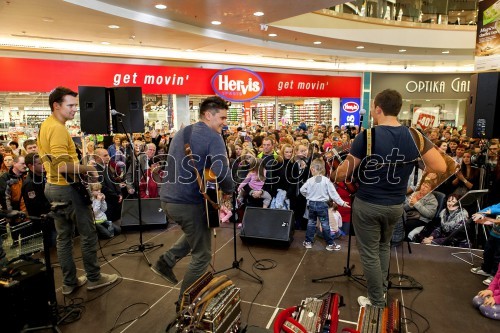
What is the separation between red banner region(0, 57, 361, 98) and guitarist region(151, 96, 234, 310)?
24.1 feet

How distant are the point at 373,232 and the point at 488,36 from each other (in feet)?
17.1

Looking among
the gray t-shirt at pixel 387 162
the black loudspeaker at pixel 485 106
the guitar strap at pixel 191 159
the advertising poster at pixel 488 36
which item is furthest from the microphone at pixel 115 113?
the advertising poster at pixel 488 36

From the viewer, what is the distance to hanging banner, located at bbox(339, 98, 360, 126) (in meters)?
14.6

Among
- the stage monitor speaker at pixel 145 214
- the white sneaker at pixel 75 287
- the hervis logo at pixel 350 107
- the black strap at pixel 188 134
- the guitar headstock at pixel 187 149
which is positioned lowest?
the white sneaker at pixel 75 287

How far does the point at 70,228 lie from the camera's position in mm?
3170

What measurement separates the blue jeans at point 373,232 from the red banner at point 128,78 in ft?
27.2

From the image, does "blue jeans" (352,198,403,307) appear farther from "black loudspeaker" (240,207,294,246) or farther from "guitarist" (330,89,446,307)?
"black loudspeaker" (240,207,294,246)

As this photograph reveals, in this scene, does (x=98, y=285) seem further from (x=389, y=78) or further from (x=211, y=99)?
(x=389, y=78)

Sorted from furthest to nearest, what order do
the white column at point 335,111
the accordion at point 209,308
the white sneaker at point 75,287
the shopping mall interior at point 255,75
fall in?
the white column at point 335,111
the white sneaker at point 75,287
the shopping mall interior at point 255,75
the accordion at point 209,308

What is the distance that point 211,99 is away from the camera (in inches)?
102

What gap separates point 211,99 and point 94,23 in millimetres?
5192

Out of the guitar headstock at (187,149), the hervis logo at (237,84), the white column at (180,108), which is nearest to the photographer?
the guitar headstock at (187,149)

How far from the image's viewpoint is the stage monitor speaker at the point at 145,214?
17.0ft

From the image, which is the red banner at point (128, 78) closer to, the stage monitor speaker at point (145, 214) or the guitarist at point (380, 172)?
the stage monitor speaker at point (145, 214)
